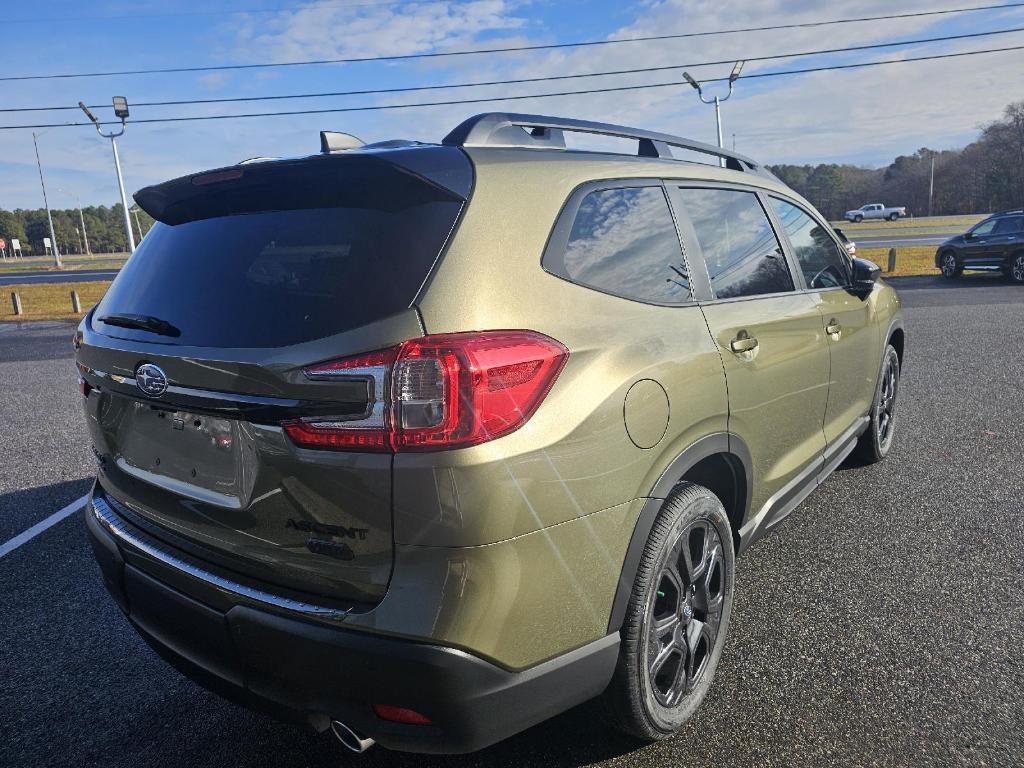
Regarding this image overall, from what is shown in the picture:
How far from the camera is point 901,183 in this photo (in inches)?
4065

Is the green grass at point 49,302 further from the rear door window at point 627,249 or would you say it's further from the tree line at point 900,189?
the tree line at point 900,189

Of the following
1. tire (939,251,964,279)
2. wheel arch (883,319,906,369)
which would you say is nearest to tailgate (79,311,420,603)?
wheel arch (883,319,906,369)

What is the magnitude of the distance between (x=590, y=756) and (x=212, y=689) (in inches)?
45.0

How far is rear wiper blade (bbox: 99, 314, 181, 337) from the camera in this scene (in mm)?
2018

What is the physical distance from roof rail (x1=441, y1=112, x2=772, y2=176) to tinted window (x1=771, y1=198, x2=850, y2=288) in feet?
2.59

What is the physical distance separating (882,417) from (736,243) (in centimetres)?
259

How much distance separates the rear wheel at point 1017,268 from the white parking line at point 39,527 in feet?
66.7

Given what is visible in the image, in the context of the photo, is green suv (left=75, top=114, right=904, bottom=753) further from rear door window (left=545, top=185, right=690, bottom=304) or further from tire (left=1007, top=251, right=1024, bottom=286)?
tire (left=1007, top=251, right=1024, bottom=286)

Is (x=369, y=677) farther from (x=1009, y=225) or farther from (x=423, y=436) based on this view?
(x=1009, y=225)

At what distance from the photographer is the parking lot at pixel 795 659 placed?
2.27 meters

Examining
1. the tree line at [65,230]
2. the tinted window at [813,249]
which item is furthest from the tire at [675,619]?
the tree line at [65,230]

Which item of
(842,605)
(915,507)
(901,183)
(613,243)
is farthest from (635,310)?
(901,183)

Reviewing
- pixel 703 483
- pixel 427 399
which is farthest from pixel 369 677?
pixel 703 483

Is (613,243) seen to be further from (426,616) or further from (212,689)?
(212,689)
